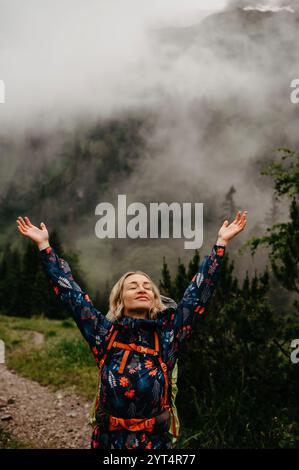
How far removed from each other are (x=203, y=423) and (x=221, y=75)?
152118 mm

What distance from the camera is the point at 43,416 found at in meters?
7.53

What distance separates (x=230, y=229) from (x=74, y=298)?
3.55 ft

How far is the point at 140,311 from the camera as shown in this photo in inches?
111

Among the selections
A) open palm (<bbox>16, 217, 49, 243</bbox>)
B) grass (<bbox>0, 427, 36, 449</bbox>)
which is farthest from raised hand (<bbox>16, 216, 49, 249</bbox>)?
grass (<bbox>0, 427, 36, 449</bbox>)

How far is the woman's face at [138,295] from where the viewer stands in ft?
9.14

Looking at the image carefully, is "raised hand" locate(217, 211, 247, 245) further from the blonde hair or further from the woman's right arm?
the woman's right arm

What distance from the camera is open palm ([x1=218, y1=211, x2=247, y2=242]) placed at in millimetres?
2949

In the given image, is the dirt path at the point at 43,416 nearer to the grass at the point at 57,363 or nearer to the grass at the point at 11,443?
the grass at the point at 11,443

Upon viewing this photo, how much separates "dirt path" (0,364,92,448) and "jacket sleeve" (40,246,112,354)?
4.46 meters

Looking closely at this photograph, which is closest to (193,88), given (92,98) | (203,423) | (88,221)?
(92,98)

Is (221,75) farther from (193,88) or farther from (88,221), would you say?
(88,221)

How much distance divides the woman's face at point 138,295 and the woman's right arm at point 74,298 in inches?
6.6

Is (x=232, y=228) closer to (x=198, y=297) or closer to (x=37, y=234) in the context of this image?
(x=198, y=297)

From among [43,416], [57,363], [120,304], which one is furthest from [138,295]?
[57,363]
